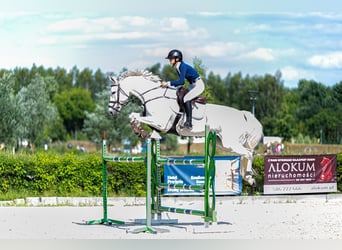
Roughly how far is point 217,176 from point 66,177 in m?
4.98

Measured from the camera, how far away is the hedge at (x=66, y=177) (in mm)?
23234

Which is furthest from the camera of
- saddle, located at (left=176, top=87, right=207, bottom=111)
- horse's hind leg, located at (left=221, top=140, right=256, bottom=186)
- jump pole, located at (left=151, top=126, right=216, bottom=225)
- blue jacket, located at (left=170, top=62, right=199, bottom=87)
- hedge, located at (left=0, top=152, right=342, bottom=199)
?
hedge, located at (left=0, top=152, right=342, bottom=199)

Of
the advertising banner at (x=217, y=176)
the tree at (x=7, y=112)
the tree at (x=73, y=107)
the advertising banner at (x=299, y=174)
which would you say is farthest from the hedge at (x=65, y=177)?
the tree at (x=73, y=107)

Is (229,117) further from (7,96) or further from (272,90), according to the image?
(272,90)

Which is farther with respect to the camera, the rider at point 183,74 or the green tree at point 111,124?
the green tree at point 111,124

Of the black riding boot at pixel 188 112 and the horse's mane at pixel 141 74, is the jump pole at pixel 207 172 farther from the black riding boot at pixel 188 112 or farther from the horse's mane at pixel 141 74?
the horse's mane at pixel 141 74

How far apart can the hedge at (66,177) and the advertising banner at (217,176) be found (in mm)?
1175

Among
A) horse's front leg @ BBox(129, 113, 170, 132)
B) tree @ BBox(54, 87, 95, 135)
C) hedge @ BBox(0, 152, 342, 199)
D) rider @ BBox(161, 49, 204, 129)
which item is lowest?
hedge @ BBox(0, 152, 342, 199)

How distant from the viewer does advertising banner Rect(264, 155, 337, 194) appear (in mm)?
24188

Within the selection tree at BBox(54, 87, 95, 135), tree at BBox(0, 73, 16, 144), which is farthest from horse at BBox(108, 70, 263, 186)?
tree at BBox(54, 87, 95, 135)

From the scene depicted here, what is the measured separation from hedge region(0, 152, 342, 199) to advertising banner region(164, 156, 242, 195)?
3.86 feet

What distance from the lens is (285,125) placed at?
8294 centimetres

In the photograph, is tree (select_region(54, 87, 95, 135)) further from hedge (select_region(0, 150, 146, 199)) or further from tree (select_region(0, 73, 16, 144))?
hedge (select_region(0, 150, 146, 199))

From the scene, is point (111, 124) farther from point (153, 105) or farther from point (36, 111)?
point (153, 105)
